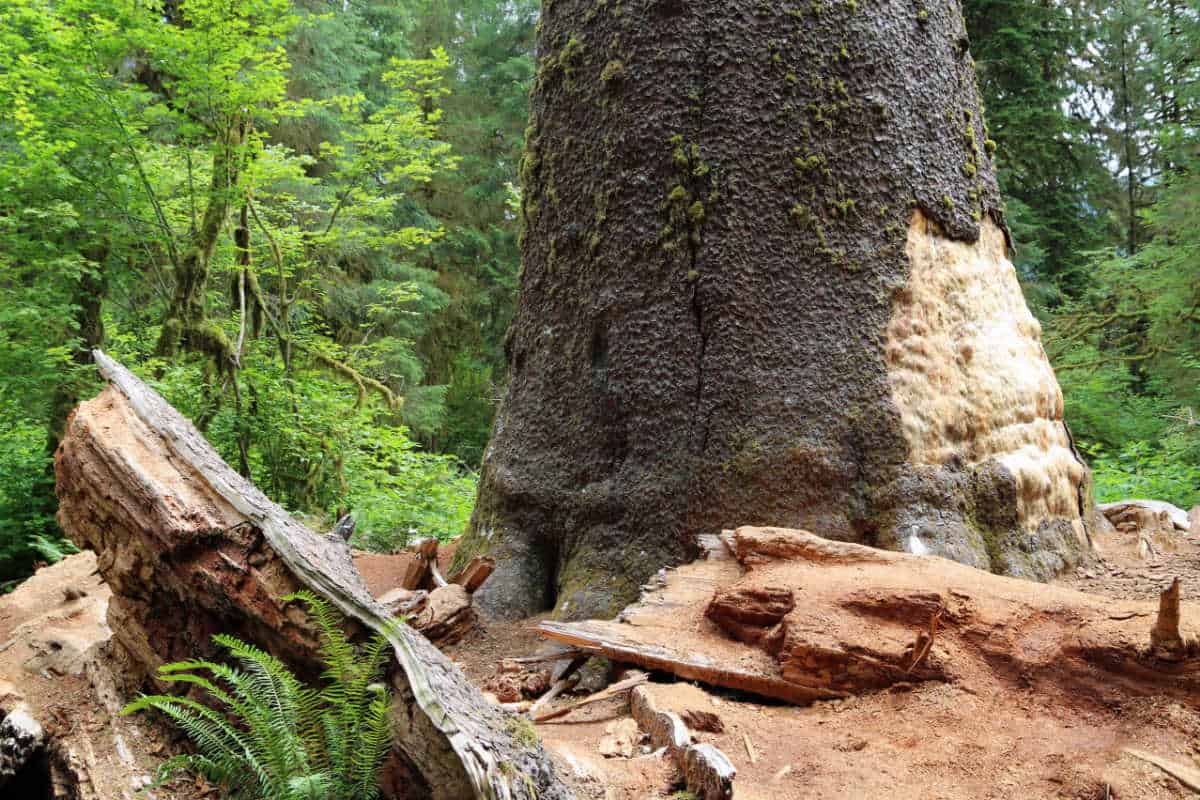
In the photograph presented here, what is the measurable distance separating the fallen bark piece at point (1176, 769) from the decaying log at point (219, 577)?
1.73 metres

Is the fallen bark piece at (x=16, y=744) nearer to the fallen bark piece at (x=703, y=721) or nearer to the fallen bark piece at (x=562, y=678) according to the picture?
the fallen bark piece at (x=562, y=678)

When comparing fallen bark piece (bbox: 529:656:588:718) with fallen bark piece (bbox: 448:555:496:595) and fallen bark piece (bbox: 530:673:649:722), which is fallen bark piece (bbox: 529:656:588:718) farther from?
fallen bark piece (bbox: 448:555:496:595)

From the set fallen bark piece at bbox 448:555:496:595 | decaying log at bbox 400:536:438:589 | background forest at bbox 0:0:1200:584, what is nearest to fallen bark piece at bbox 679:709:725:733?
fallen bark piece at bbox 448:555:496:595

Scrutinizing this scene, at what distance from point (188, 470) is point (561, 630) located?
5.28 ft

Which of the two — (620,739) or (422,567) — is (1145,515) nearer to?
(620,739)

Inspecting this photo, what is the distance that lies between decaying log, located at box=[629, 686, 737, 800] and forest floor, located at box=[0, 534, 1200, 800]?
0.15 feet

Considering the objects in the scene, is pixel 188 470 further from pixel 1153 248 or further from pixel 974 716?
pixel 1153 248

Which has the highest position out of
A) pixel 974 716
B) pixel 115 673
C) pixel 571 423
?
pixel 571 423

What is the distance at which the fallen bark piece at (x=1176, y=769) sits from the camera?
220cm

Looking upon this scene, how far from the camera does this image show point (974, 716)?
2.76m

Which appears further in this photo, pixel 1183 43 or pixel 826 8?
pixel 1183 43

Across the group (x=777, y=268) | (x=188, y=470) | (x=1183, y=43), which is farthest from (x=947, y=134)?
(x=1183, y=43)

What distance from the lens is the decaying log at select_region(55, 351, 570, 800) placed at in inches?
→ 82.5

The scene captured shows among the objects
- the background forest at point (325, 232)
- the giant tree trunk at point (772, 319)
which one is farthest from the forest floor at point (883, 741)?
the background forest at point (325, 232)
